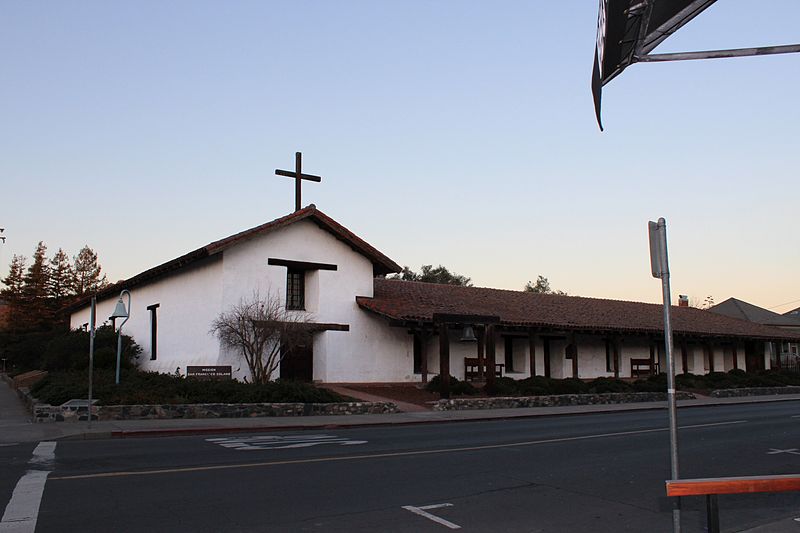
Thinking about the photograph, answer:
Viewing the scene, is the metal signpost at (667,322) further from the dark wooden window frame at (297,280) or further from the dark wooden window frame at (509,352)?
the dark wooden window frame at (509,352)

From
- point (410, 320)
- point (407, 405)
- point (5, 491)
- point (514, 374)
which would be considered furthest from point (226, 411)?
point (514, 374)

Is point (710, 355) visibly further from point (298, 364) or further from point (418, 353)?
point (298, 364)

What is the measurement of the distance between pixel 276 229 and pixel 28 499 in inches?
688

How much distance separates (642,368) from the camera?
37062 millimetres

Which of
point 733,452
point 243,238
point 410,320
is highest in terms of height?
point 243,238

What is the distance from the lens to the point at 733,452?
483 inches

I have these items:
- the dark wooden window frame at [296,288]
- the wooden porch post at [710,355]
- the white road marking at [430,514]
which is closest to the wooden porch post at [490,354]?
the dark wooden window frame at [296,288]

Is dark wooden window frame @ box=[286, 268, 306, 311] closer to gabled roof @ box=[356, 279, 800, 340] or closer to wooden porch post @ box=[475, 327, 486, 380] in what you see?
gabled roof @ box=[356, 279, 800, 340]

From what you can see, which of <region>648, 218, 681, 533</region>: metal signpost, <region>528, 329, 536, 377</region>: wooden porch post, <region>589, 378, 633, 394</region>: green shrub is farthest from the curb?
<region>648, 218, 681, 533</region>: metal signpost

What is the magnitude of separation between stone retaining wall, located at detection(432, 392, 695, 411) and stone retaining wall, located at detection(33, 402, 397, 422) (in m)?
2.56

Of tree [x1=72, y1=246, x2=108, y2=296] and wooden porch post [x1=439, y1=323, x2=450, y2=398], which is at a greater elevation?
tree [x1=72, y1=246, x2=108, y2=296]

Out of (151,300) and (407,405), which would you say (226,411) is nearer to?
(407,405)

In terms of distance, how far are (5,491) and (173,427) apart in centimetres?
747

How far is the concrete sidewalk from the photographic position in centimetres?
1444
